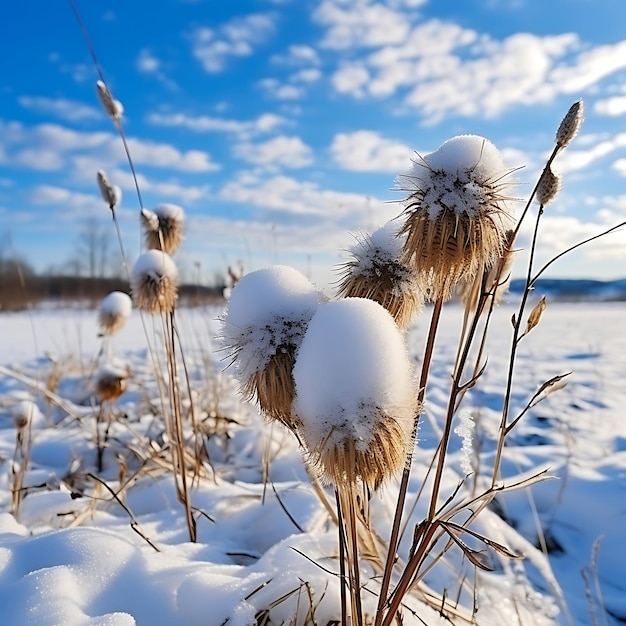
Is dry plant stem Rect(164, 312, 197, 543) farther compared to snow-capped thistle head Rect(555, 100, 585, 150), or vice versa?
dry plant stem Rect(164, 312, 197, 543)

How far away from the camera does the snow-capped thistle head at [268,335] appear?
0.75 m

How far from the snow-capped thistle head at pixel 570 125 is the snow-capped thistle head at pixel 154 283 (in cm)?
122

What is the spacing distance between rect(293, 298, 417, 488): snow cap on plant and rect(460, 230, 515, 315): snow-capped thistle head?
0.91 ft

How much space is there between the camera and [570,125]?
88cm

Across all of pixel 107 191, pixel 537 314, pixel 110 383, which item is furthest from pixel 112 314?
pixel 537 314

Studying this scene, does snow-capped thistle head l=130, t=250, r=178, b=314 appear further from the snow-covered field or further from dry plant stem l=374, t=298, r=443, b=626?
dry plant stem l=374, t=298, r=443, b=626

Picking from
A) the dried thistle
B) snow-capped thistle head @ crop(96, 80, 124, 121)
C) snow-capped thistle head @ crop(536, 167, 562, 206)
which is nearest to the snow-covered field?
the dried thistle

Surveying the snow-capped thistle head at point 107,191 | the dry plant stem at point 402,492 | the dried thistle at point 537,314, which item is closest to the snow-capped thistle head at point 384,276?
the dry plant stem at point 402,492

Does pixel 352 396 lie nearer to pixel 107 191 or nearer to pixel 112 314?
pixel 107 191

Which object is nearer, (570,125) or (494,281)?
(570,125)

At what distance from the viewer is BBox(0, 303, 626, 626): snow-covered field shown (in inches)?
45.2

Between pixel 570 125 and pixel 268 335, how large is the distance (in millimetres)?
602

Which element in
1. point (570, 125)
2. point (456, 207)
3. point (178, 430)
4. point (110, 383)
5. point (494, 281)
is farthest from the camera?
point (110, 383)

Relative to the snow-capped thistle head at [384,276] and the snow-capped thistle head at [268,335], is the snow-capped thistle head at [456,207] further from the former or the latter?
the snow-capped thistle head at [268,335]
